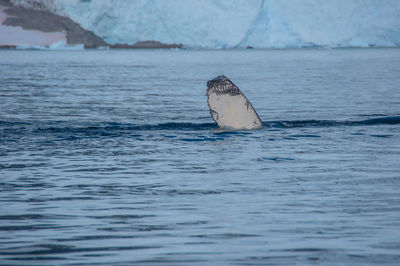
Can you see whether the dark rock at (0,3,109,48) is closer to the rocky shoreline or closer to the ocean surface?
the rocky shoreline

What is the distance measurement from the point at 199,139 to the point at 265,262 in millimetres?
7424

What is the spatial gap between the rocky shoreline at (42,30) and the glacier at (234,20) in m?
9.01

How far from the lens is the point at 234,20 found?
72500 millimetres

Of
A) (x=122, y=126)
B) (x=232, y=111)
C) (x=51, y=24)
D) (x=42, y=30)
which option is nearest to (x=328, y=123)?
(x=232, y=111)

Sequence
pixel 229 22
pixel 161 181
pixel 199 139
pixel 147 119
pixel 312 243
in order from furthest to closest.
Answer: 1. pixel 229 22
2. pixel 147 119
3. pixel 199 139
4. pixel 161 181
5. pixel 312 243

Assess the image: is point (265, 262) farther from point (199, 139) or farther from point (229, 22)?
point (229, 22)

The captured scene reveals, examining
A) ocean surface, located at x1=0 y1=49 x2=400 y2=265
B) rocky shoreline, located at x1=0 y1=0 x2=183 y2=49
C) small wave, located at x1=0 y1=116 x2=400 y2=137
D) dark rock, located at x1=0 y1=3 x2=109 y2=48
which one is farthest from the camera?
rocky shoreline, located at x1=0 y1=0 x2=183 y2=49

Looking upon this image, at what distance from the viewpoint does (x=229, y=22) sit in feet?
238

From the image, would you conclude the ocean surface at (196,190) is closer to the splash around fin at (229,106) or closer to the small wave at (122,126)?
the small wave at (122,126)

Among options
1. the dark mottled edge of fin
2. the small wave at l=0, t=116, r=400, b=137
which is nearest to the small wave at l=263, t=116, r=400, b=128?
the small wave at l=0, t=116, r=400, b=137

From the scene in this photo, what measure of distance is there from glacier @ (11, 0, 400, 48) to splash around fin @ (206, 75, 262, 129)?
57.7m

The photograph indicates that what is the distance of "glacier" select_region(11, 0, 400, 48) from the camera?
232 feet

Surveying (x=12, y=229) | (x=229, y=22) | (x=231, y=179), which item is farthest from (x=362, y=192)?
(x=229, y=22)

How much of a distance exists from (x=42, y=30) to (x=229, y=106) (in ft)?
288
